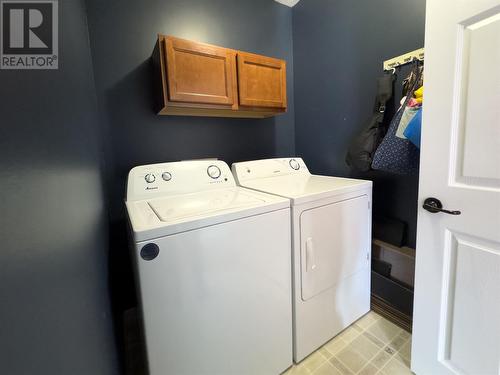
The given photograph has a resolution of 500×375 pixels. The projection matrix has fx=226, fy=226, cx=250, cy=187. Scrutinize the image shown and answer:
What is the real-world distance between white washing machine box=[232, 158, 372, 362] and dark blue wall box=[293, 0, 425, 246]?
10.8 inches

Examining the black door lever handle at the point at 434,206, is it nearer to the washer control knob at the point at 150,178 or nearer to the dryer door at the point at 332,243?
the dryer door at the point at 332,243

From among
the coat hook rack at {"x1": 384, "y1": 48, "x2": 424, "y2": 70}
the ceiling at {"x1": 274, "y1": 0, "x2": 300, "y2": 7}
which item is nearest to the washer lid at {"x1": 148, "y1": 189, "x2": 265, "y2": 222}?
the coat hook rack at {"x1": 384, "y1": 48, "x2": 424, "y2": 70}

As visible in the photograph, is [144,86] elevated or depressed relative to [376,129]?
elevated

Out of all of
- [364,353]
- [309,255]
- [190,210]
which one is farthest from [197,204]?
[364,353]

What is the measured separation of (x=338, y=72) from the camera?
190cm

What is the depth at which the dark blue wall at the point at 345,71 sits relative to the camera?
58.6 inches

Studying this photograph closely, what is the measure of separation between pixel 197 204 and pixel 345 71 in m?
1.61

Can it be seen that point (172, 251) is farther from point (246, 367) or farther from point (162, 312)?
point (246, 367)

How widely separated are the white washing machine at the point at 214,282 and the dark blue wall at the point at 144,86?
0.51m

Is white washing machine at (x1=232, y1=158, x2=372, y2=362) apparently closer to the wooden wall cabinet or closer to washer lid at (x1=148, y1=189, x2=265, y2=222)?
washer lid at (x1=148, y1=189, x2=265, y2=222)

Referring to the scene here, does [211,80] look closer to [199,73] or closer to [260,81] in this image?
[199,73]

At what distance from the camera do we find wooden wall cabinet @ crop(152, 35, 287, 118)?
1437 mm

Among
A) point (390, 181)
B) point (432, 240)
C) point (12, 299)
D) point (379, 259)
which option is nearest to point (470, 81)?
point (432, 240)

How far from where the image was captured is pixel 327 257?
4.44 ft
